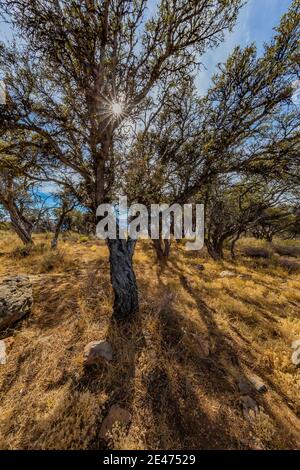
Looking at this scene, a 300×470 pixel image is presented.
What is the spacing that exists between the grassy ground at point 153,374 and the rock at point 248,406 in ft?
0.16

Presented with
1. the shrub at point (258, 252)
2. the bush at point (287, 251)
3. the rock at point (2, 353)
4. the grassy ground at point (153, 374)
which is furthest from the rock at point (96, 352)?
the bush at point (287, 251)

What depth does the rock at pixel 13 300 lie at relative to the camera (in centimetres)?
380

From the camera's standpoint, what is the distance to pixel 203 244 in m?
15.1

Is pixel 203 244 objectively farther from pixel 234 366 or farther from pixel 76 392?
pixel 76 392

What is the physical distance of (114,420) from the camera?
2375 millimetres

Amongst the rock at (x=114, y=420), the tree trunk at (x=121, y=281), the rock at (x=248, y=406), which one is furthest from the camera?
the tree trunk at (x=121, y=281)

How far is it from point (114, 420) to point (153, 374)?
0.84 m

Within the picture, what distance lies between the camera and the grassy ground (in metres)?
2.29

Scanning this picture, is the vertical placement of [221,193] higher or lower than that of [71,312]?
higher

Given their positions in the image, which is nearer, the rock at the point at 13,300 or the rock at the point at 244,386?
the rock at the point at 244,386

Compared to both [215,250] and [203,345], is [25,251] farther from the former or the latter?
[215,250]

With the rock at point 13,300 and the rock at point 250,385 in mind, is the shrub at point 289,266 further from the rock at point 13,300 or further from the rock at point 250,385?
the rock at point 13,300
